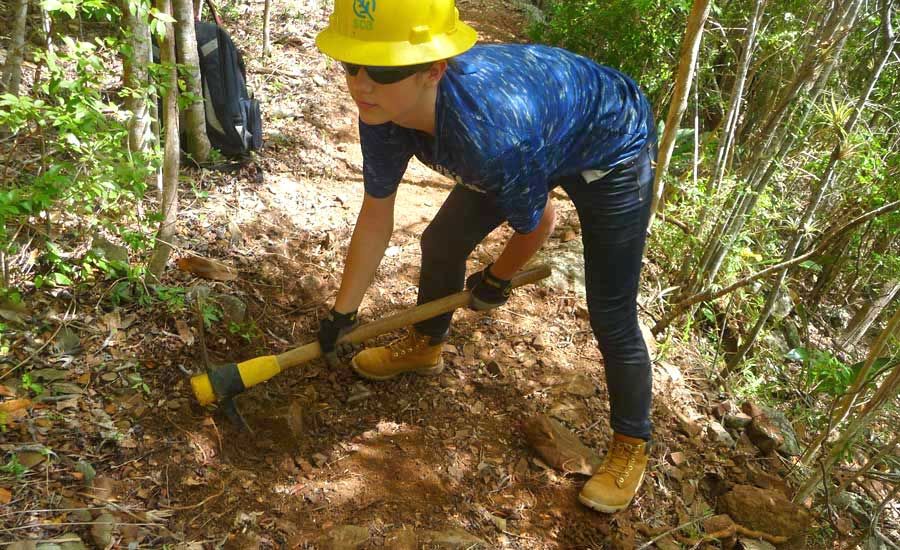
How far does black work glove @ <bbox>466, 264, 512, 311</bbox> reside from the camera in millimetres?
2631

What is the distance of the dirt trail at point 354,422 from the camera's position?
7.28ft

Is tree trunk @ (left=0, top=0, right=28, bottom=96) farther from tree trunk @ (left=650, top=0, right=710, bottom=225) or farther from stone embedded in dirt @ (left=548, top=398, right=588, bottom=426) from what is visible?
tree trunk @ (left=650, top=0, right=710, bottom=225)

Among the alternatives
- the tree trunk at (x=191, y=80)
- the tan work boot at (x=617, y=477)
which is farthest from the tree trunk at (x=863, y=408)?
the tree trunk at (x=191, y=80)

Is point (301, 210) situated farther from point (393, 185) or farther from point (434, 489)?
point (434, 489)

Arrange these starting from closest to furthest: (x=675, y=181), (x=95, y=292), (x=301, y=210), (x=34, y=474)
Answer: (x=34, y=474) < (x=95, y=292) < (x=301, y=210) < (x=675, y=181)

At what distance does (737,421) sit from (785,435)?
0.29m

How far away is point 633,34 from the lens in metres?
5.95

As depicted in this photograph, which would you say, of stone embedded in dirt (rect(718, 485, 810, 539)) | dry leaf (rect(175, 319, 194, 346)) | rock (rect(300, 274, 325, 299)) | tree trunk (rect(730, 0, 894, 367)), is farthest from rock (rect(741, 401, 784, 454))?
dry leaf (rect(175, 319, 194, 346))

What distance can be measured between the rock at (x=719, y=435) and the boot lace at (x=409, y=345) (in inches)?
58.2

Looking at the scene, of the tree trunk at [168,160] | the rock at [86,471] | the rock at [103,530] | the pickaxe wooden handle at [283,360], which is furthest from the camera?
the tree trunk at [168,160]

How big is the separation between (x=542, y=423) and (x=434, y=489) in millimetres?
556

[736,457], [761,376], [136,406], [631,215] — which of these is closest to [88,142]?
[136,406]

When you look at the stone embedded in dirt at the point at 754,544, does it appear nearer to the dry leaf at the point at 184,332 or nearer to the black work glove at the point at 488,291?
the black work glove at the point at 488,291

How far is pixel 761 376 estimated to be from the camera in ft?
13.6
